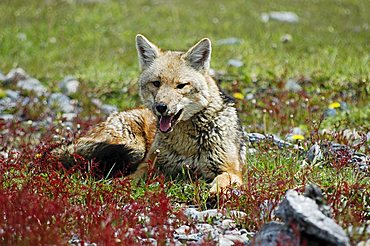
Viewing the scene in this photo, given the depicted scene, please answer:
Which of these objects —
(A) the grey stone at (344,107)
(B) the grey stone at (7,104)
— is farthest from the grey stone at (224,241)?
(B) the grey stone at (7,104)

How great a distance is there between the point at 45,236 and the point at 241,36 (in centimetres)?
1564

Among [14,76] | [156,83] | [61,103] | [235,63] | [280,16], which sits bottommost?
[280,16]

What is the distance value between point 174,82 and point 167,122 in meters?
0.50

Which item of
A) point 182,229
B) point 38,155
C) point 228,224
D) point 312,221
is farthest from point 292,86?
point 312,221

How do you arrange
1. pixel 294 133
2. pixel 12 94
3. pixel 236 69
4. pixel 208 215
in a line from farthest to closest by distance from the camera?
pixel 236 69 → pixel 12 94 → pixel 294 133 → pixel 208 215

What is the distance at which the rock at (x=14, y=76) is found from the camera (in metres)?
13.8

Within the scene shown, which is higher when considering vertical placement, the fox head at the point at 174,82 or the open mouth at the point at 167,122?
the fox head at the point at 174,82

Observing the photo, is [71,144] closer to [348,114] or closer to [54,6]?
[348,114]

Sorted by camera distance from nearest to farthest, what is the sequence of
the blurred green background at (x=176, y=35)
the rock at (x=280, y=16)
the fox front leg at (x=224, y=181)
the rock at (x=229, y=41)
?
the fox front leg at (x=224, y=181) → the blurred green background at (x=176, y=35) → the rock at (x=229, y=41) → the rock at (x=280, y=16)

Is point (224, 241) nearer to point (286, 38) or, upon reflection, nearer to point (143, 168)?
point (143, 168)

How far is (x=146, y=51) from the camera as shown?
7.79 metres

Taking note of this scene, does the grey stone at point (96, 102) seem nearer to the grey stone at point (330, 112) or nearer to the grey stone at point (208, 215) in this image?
the grey stone at point (330, 112)

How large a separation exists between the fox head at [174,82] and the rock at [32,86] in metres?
6.20

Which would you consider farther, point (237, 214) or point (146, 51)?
point (146, 51)
